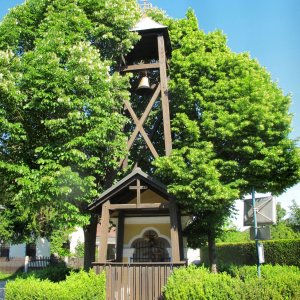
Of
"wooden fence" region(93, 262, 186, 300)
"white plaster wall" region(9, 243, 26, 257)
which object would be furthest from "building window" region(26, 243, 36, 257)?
"wooden fence" region(93, 262, 186, 300)

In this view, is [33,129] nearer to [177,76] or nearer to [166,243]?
[177,76]

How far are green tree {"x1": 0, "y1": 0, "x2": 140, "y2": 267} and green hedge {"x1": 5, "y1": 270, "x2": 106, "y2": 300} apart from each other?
2831mm

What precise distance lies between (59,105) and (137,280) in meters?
6.33

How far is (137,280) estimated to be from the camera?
39.0 feet

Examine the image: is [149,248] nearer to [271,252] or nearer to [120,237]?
[120,237]

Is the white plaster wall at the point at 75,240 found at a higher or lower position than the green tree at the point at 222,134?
lower

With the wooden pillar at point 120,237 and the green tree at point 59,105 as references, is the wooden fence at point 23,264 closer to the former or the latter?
the wooden pillar at point 120,237

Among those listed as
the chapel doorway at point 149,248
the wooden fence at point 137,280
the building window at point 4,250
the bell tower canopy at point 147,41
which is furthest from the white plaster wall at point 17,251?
the wooden fence at point 137,280

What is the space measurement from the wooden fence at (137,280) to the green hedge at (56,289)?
3.88 feet

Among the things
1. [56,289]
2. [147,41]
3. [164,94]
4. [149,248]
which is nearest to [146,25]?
[147,41]

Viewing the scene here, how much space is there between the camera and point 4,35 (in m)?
14.3

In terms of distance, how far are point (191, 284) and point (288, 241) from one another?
15.2 metres

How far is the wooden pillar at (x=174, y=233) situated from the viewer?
12.4 meters

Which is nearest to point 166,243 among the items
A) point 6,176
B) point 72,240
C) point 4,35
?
point 6,176
